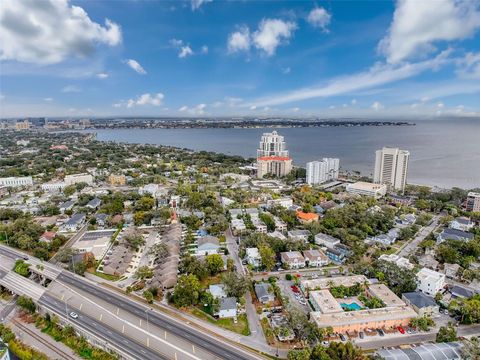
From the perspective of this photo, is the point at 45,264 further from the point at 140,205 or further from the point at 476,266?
the point at 476,266

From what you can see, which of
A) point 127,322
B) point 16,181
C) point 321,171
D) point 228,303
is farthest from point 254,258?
point 16,181

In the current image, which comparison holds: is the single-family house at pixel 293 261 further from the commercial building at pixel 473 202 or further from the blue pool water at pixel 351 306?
the commercial building at pixel 473 202

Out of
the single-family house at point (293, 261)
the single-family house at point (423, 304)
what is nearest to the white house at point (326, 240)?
the single-family house at point (293, 261)

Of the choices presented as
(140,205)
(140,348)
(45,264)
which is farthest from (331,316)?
(140,205)

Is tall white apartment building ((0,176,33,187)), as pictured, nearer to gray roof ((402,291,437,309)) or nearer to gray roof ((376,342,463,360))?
gray roof ((376,342,463,360))

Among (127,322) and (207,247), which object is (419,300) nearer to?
(207,247)
